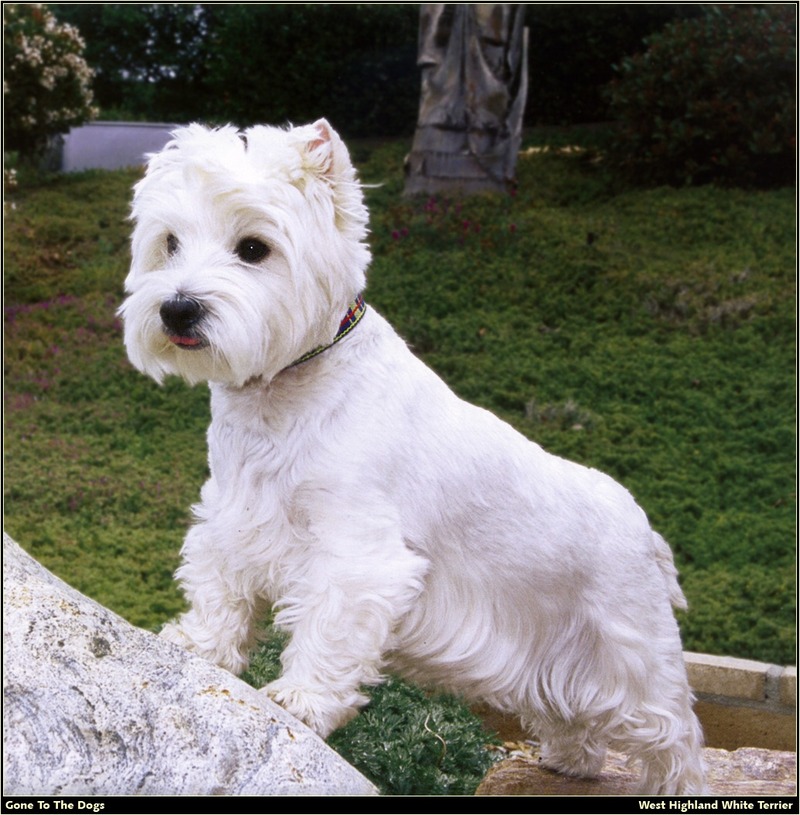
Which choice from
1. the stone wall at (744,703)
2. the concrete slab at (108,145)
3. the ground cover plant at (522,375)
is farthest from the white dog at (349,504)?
the concrete slab at (108,145)

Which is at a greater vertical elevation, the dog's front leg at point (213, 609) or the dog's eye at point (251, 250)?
the dog's eye at point (251, 250)

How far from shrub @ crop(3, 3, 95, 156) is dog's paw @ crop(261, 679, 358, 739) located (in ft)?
32.6

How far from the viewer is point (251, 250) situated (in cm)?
272

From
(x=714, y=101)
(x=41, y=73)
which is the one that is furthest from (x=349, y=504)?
(x=41, y=73)

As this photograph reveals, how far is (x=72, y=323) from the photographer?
9.42 meters

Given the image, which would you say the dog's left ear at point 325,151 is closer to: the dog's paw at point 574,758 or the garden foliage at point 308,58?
the dog's paw at point 574,758

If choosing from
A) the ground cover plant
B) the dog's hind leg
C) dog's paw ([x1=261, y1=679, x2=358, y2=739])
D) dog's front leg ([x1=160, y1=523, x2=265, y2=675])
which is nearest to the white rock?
dog's paw ([x1=261, y1=679, x2=358, y2=739])

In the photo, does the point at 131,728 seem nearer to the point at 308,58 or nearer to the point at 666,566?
the point at 666,566

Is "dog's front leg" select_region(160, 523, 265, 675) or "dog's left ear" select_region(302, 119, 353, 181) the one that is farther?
"dog's front leg" select_region(160, 523, 265, 675)

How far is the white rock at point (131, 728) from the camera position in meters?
2.37

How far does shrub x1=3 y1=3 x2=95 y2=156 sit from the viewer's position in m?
11.2

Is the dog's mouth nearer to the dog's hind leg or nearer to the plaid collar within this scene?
the plaid collar

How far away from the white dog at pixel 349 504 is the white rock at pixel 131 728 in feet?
0.70

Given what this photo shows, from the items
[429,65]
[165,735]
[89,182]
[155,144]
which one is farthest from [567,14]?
[165,735]
